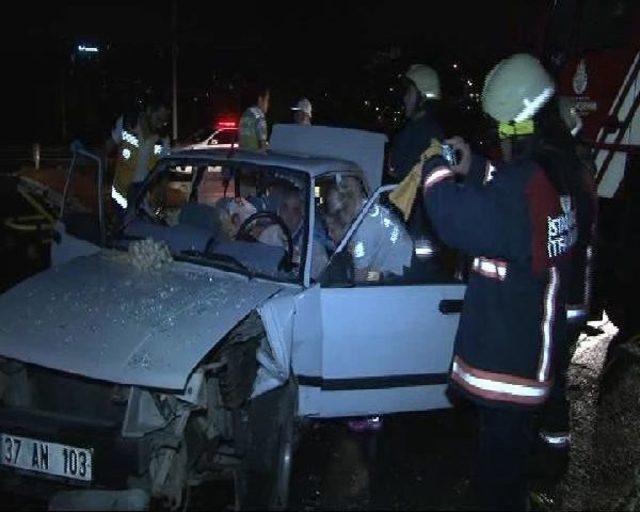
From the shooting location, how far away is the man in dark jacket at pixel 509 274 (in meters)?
3.12

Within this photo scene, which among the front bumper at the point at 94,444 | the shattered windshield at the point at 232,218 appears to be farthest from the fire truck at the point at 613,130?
the front bumper at the point at 94,444

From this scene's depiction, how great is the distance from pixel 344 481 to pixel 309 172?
1.86 meters

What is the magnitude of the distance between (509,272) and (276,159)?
88.8 inches

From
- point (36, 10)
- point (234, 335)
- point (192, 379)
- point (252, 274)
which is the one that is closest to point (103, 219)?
point (252, 274)

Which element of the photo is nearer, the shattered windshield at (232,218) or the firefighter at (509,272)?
the firefighter at (509,272)

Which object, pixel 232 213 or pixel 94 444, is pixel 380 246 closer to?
pixel 232 213

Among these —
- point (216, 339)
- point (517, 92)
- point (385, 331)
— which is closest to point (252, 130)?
point (385, 331)

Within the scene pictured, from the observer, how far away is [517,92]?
10.9 ft

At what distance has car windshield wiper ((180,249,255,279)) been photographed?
4543 millimetres

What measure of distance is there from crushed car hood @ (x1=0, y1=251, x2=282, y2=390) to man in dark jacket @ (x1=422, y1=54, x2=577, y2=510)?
118 cm

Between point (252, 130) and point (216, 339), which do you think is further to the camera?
point (252, 130)

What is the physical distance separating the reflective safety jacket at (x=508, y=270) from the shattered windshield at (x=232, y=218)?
1389 millimetres

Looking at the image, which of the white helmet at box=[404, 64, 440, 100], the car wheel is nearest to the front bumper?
the car wheel

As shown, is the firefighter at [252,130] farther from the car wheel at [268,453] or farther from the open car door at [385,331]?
the car wheel at [268,453]
